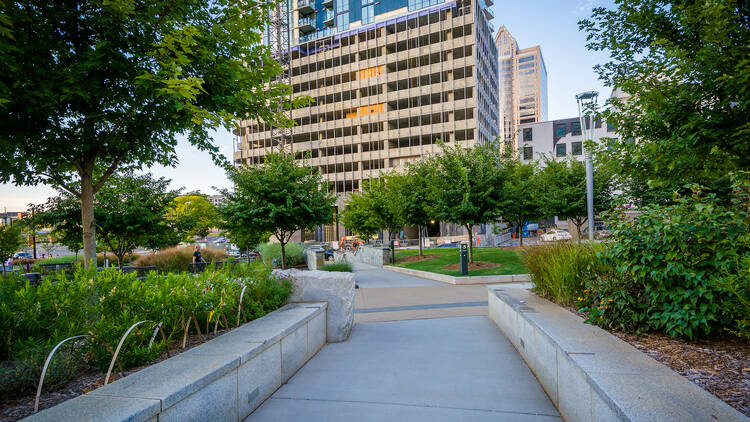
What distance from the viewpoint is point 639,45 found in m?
8.95

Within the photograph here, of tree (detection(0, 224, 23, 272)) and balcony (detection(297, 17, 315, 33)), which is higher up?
balcony (detection(297, 17, 315, 33))

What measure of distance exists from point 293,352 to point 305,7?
76592 mm

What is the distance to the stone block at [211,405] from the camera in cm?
263

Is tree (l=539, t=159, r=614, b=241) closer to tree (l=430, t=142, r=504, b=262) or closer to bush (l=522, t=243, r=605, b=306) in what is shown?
tree (l=430, t=142, r=504, b=262)

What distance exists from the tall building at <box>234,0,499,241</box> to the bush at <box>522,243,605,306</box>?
44.0 metres

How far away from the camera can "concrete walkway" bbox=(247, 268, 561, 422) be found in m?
3.64

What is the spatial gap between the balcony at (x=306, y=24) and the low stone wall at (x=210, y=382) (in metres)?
73.9

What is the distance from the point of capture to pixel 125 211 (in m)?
14.7

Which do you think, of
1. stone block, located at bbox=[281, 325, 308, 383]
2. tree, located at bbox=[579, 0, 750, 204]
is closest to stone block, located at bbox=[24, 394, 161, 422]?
stone block, located at bbox=[281, 325, 308, 383]

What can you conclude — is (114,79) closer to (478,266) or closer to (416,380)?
(416,380)

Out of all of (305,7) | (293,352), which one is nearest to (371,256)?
(293,352)

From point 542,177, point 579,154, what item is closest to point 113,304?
point 542,177

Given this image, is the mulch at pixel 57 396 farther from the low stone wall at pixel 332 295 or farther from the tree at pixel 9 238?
the tree at pixel 9 238

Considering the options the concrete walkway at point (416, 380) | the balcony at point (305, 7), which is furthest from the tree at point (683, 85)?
the balcony at point (305, 7)
